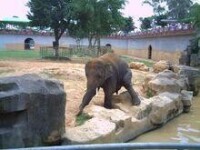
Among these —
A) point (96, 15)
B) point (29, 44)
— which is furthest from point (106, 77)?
point (29, 44)

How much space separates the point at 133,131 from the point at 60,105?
2.89m

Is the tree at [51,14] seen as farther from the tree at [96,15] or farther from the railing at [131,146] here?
the railing at [131,146]

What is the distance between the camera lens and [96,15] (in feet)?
88.7

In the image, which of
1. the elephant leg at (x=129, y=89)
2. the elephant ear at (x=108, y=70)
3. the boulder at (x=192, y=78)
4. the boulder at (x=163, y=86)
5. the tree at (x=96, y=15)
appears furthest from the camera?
the tree at (x=96, y=15)

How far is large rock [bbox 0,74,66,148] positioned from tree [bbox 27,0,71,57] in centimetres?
2048

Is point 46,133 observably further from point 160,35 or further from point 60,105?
point 160,35

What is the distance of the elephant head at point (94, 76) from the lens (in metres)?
8.95

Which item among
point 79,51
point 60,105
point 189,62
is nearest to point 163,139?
point 60,105

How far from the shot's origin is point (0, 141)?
532cm

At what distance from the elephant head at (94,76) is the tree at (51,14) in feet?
56.9

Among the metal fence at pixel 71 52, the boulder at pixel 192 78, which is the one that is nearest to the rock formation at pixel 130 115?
the boulder at pixel 192 78

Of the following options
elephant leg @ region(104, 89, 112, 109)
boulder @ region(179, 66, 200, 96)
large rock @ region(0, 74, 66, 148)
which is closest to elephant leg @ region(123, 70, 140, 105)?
elephant leg @ region(104, 89, 112, 109)

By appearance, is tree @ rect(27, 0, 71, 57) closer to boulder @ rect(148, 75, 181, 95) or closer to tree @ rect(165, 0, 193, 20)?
boulder @ rect(148, 75, 181, 95)

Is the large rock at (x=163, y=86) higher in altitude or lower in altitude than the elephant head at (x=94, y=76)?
lower
